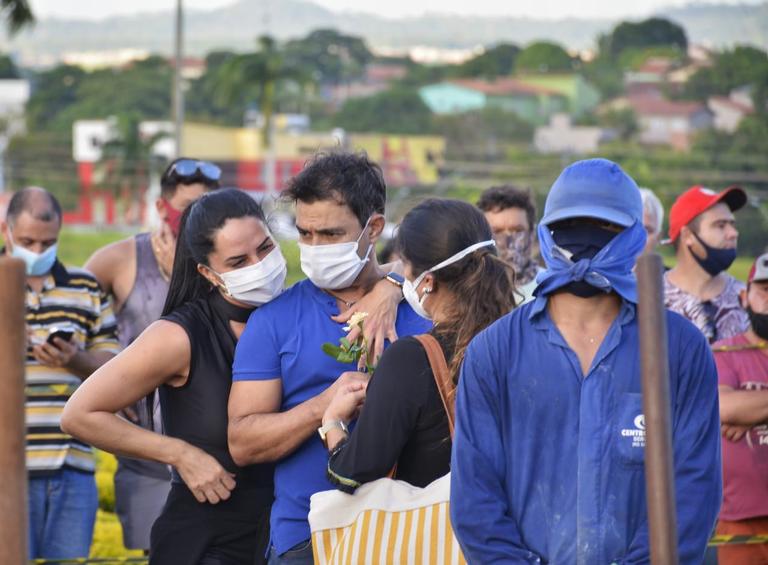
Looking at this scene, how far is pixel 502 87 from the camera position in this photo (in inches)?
4087

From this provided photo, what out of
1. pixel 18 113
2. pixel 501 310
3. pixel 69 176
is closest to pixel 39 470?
pixel 501 310

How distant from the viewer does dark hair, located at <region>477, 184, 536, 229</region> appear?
22.1ft

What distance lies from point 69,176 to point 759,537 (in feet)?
252

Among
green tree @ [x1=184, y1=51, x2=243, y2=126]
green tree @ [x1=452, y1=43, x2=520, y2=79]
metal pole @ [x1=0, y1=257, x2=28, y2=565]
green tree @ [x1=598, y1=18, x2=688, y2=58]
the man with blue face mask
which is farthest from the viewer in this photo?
green tree @ [x1=452, y1=43, x2=520, y2=79]

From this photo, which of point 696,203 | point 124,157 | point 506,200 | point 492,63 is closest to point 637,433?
point 506,200

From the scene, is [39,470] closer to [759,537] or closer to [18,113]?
[759,537]

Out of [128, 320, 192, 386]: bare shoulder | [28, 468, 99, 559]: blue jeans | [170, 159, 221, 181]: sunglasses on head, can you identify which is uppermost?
[170, 159, 221, 181]: sunglasses on head

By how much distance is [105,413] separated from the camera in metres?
4.46

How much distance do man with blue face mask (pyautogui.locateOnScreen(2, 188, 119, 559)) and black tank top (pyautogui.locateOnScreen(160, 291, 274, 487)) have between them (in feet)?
5.12

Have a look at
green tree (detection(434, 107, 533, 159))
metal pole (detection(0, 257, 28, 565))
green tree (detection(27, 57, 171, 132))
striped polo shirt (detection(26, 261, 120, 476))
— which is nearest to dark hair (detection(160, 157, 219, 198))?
striped polo shirt (detection(26, 261, 120, 476))

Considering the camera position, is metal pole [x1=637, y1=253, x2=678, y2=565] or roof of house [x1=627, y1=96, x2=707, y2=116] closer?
metal pole [x1=637, y1=253, x2=678, y2=565]

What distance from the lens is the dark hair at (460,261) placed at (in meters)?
3.95

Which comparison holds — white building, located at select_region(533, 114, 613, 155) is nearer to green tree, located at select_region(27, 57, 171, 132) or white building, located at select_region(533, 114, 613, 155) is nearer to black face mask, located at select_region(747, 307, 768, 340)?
green tree, located at select_region(27, 57, 171, 132)

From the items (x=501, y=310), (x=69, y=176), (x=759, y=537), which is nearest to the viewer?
(x=501, y=310)
